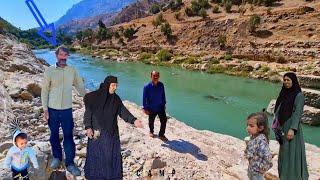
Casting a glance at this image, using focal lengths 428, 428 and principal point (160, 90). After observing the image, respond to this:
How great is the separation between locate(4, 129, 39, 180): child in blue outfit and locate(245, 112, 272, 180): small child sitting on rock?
2.44 metres

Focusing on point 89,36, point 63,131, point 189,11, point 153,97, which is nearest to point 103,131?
point 63,131

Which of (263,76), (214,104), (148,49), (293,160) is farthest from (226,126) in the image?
(148,49)

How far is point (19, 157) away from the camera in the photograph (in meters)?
4.67

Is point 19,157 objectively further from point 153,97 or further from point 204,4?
point 204,4

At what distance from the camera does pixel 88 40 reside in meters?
92.4

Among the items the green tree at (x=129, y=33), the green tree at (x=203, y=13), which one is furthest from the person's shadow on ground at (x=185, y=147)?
the green tree at (x=129, y=33)

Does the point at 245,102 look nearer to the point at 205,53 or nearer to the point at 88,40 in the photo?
the point at 205,53

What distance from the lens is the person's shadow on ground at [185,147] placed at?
812 centimetres

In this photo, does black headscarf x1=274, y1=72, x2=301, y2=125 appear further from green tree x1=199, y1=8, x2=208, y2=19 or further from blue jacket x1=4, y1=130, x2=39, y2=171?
green tree x1=199, y1=8, x2=208, y2=19

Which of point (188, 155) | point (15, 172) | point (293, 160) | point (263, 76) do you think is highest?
point (15, 172)

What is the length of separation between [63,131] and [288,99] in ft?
9.98

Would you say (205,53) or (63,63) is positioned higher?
(63,63)

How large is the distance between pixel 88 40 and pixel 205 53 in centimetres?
4839

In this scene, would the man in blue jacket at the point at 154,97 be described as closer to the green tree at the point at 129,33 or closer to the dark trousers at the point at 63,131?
the dark trousers at the point at 63,131
